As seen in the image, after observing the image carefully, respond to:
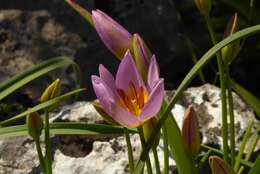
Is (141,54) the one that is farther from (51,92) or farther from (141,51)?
(51,92)

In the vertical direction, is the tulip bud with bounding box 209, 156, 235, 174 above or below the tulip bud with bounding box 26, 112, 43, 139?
below

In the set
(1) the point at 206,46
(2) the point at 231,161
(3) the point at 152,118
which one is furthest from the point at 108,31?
(1) the point at 206,46

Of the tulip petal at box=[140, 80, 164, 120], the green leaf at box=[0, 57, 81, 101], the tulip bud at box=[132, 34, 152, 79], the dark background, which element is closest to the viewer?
the tulip petal at box=[140, 80, 164, 120]

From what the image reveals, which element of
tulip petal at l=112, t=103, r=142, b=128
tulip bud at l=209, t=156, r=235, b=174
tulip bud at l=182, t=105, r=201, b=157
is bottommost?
tulip bud at l=209, t=156, r=235, b=174

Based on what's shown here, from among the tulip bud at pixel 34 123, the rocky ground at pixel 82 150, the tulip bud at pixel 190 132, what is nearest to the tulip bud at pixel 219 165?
the tulip bud at pixel 190 132

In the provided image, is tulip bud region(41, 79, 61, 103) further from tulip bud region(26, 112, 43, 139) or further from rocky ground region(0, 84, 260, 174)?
rocky ground region(0, 84, 260, 174)

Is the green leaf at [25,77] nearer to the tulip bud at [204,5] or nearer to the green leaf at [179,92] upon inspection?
the tulip bud at [204,5]

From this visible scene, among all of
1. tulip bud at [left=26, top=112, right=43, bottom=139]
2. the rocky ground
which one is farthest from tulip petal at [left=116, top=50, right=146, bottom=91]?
the rocky ground

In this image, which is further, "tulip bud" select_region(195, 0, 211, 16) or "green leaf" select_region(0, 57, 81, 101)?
"green leaf" select_region(0, 57, 81, 101)
